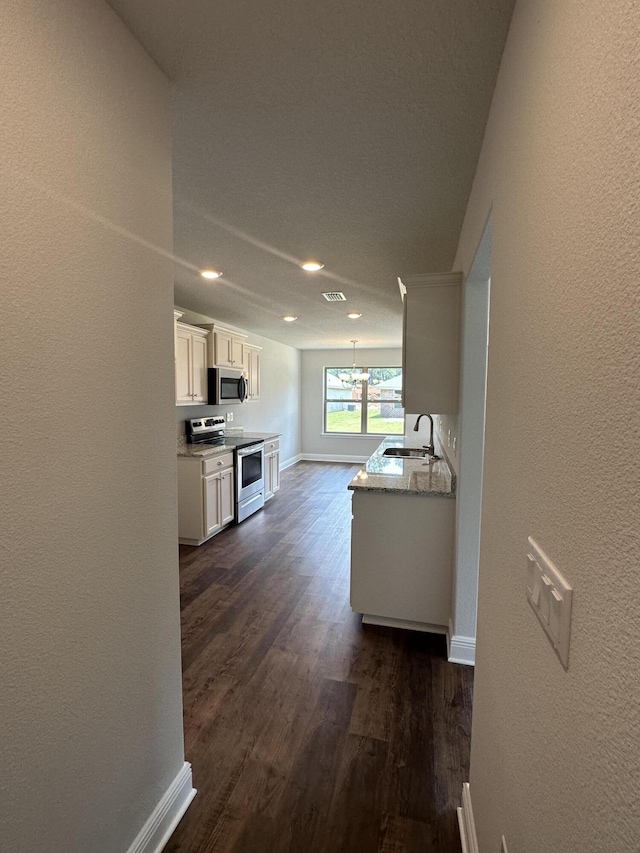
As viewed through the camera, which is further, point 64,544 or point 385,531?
point 385,531

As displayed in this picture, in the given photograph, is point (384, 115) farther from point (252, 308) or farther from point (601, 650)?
point (252, 308)

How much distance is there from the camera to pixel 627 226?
1.49ft

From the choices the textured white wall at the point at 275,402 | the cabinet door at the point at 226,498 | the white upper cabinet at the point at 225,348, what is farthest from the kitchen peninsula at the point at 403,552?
the textured white wall at the point at 275,402

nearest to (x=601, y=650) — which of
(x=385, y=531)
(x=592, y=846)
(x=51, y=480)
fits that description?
(x=592, y=846)

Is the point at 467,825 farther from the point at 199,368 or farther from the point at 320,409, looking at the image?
the point at 320,409

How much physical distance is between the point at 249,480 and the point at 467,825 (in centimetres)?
399

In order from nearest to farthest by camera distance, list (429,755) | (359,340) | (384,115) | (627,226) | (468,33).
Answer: (627,226), (468,33), (384,115), (429,755), (359,340)

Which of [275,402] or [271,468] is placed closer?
[271,468]

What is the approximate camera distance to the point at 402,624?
2723 millimetres

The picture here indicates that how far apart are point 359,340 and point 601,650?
7.11 metres

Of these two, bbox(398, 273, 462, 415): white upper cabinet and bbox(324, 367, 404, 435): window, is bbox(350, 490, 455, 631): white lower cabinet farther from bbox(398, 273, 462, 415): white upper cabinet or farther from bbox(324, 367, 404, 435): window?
bbox(324, 367, 404, 435): window

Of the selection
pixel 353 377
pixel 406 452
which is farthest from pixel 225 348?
pixel 353 377

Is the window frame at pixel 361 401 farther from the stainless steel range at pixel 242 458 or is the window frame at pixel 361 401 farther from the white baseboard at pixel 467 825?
the white baseboard at pixel 467 825

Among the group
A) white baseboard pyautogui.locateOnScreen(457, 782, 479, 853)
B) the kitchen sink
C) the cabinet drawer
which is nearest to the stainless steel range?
the cabinet drawer
